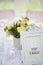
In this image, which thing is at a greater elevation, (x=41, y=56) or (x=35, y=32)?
(x=35, y=32)

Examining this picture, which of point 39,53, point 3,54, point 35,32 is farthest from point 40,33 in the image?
point 3,54

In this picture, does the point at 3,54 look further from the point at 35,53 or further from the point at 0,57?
the point at 35,53

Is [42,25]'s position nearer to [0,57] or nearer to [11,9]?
[11,9]

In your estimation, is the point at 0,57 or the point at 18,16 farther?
the point at 18,16

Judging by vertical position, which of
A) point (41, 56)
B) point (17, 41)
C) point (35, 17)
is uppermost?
point (35, 17)

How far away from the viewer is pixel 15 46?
143 centimetres

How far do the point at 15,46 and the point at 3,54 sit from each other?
137 millimetres

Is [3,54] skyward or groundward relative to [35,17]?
groundward

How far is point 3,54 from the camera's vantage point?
53.9 inches

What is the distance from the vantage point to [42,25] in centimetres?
172

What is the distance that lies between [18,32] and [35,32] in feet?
0.50

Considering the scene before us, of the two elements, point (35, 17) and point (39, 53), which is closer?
point (39, 53)

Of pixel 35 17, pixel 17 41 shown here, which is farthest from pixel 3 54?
pixel 35 17

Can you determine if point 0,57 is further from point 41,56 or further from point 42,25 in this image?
point 42,25
